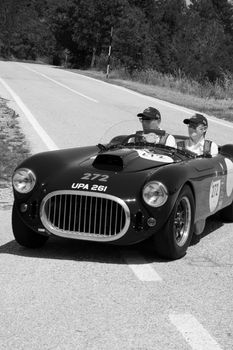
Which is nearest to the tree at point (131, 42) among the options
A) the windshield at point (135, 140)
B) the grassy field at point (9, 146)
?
the grassy field at point (9, 146)

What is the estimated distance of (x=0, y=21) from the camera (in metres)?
75.3

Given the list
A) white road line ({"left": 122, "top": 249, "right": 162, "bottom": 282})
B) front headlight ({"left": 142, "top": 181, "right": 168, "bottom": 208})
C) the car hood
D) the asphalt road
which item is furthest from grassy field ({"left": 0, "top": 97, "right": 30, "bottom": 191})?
front headlight ({"left": 142, "top": 181, "right": 168, "bottom": 208})

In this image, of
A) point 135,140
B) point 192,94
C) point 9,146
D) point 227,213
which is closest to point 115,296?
point 135,140

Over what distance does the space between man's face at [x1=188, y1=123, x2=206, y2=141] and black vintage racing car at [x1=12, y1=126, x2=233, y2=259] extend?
3.12 feet

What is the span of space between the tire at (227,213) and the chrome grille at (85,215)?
202 centimetres

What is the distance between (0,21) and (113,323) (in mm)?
75249

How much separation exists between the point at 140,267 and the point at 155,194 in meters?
0.57

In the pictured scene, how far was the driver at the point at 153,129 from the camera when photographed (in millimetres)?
6438

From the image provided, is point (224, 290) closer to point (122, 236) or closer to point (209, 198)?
point (122, 236)

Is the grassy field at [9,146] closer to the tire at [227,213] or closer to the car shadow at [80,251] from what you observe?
the car shadow at [80,251]

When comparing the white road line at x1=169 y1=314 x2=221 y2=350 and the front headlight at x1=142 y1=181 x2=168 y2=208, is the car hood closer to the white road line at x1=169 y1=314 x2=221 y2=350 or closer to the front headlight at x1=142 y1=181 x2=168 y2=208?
the front headlight at x1=142 y1=181 x2=168 y2=208

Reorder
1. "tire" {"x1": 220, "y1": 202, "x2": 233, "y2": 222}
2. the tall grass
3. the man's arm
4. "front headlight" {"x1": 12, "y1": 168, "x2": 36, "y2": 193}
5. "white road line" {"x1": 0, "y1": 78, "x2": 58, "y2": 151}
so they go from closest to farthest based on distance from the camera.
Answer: "front headlight" {"x1": 12, "y1": 168, "x2": 36, "y2": 193}
the man's arm
"tire" {"x1": 220, "y1": 202, "x2": 233, "y2": 222}
"white road line" {"x1": 0, "y1": 78, "x2": 58, "y2": 151}
the tall grass

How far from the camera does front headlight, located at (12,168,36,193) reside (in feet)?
17.3

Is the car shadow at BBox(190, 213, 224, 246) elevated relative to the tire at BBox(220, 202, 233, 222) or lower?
lower
